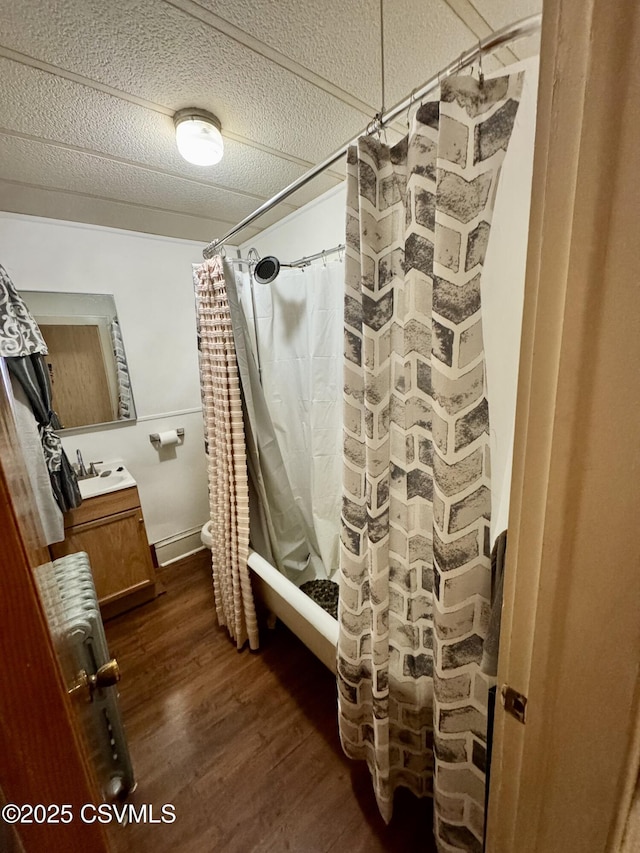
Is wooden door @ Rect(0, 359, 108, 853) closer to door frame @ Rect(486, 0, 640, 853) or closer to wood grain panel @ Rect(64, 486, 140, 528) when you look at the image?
door frame @ Rect(486, 0, 640, 853)

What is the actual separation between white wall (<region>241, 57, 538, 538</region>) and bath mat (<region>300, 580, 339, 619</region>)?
1.24 m

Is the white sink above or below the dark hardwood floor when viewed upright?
above

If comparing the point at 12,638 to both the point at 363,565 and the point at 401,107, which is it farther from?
the point at 401,107

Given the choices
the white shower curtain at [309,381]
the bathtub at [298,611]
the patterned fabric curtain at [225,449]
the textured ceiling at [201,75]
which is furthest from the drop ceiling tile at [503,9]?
the bathtub at [298,611]

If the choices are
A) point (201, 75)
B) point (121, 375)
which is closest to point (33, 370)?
point (121, 375)

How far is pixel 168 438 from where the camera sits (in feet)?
7.79

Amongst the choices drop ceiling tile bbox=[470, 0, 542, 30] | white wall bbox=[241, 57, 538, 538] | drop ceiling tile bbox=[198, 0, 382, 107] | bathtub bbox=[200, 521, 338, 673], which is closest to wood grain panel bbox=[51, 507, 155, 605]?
bathtub bbox=[200, 521, 338, 673]

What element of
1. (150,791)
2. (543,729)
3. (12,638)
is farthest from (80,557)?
(543,729)

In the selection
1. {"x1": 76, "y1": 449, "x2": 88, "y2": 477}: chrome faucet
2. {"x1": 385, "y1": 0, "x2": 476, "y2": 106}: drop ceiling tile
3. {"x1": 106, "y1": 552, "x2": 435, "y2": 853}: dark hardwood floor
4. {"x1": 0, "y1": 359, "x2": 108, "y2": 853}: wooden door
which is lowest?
{"x1": 106, "y1": 552, "x2": 435, "y2": 853}: dark hardwood floor

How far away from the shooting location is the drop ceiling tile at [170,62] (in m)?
0.81

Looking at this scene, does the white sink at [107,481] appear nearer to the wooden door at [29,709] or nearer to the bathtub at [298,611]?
the bathtub at [298,611]

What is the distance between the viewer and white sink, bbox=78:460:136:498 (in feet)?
6.07

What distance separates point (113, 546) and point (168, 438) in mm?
788

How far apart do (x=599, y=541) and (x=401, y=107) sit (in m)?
0.97
